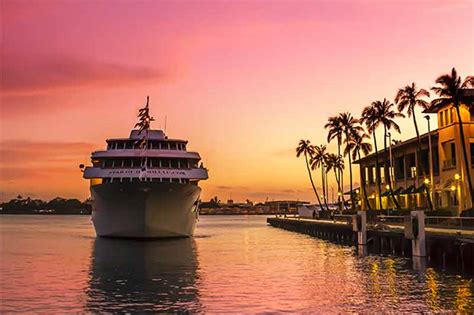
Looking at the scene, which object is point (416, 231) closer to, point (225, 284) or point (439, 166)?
point (225, 284)

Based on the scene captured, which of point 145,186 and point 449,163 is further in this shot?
point 449,163

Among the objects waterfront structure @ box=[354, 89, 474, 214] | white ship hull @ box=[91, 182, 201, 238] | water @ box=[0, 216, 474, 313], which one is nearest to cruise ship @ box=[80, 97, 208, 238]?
white ship hull @ box=[91, 182, 201, 238]

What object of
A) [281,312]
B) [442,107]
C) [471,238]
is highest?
[442,107]

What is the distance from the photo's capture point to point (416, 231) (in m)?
35.2

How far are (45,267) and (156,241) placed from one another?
18.1m

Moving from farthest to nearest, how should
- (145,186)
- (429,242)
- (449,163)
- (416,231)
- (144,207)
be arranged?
1. (449,163)
2. (144,207)
3. (145,186)
4. (416,231)
5. (429,242)

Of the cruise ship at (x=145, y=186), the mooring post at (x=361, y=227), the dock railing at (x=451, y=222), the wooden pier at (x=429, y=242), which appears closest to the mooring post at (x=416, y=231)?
the wooden pier at (x=429, y=242)

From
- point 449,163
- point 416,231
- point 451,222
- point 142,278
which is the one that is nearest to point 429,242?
point 416,231

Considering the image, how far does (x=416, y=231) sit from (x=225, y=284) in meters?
13.5

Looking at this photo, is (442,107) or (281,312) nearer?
(281,312)

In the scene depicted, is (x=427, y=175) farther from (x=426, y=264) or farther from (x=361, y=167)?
(x=426, y=264)

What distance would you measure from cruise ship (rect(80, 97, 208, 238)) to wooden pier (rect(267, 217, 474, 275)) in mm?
15096

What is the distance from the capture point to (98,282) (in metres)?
28.6

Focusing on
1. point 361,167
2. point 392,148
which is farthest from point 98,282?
point 361,167
